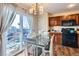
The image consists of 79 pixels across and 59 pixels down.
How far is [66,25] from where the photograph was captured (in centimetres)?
166

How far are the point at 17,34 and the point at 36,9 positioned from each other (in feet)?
1.71

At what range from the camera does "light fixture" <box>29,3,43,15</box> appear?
1633 mm

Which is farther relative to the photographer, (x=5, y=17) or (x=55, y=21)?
(x=55, y=21)

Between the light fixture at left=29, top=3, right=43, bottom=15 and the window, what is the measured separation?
0.15 metres

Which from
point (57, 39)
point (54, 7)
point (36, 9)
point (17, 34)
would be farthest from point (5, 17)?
point (57, 39)

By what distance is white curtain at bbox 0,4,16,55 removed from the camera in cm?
157

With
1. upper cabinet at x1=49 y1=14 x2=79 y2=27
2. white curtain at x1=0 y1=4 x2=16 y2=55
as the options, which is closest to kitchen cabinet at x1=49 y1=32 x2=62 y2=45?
upper cabinet at x1=49 y1=14 x2=79 y2=27

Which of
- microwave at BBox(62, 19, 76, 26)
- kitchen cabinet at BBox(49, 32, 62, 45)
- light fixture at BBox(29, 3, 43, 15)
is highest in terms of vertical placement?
light fixture at BBox(29, 3, 43, 15)

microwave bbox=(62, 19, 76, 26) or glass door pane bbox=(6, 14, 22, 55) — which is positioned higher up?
microwave bbox=(62, 19, 76, 26)

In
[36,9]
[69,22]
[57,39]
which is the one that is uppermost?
[36,9]

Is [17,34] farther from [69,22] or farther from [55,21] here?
[69,22]

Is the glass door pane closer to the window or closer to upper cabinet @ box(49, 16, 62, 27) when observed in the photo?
the window

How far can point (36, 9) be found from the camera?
5.35ft

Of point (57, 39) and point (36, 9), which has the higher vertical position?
point (36, 9)
